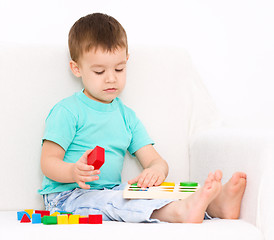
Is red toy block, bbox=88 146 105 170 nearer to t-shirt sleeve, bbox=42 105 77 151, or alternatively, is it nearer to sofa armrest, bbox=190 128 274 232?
t-shirt sleeve, bbox=42 105 77 151

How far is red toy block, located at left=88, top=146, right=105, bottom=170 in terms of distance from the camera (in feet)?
3.74

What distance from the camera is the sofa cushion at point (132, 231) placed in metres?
1.05

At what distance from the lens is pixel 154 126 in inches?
64.5

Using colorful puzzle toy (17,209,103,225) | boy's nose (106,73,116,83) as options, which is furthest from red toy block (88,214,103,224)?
boy's nose (106,73,116,83)

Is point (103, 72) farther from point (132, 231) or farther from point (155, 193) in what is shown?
point (132, 231)

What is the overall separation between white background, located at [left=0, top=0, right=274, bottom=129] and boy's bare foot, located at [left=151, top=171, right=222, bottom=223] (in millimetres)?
861

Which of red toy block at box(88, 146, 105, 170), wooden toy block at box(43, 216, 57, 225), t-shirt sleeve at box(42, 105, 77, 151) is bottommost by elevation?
wooden toy block at box(43, 216, 57, 225)

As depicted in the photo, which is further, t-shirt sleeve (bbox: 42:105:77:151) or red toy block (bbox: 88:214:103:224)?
t-shirt sleeve (bbox: 42:105:77:151)

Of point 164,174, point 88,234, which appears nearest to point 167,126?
point 164,174

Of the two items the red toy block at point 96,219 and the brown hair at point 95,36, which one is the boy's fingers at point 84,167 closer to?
the red toy block at point 96,219

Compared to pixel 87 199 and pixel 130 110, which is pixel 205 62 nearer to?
pixel 130 110

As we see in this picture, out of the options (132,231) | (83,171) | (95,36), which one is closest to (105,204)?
(83,171)

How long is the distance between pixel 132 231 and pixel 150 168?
390 millimetres

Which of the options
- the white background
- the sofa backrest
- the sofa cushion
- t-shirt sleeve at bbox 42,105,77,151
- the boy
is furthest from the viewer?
the white background
